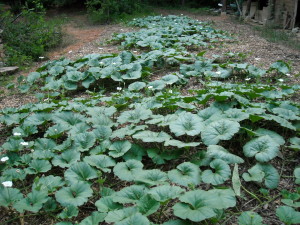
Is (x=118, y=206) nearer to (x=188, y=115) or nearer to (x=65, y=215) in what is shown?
(x=65, y=215)

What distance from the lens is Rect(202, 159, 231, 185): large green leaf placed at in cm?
214

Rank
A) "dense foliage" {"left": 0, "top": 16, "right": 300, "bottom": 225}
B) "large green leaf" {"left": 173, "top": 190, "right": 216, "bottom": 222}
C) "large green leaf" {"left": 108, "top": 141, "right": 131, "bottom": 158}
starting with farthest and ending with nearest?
"large green leaf" {"left": 108, "top": 141, "right": 131, "bottom": 158}, "dense foliage" {"left": 0, "top": 16, "right": 300, "bottom": 225}, "large green leaf" {"left": 173, "top": 190, "right": 216, "bottom": 222}

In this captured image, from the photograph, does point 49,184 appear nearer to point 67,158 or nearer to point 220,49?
point 67,158

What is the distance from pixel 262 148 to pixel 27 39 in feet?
23.2

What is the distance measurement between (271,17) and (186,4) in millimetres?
8417

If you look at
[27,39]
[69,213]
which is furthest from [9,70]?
[69,213]

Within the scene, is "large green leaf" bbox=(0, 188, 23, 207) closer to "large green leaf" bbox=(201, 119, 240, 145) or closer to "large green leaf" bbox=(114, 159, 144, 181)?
"large green leaf" bbox=(114, 159, 144, 181)

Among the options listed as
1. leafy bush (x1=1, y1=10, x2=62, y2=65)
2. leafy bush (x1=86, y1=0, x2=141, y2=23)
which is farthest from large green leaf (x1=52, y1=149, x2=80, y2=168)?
leafy bush (x1=86, y1=0, x2=141, y2=23)

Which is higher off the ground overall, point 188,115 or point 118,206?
point 188,115

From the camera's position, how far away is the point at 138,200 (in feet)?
6.45

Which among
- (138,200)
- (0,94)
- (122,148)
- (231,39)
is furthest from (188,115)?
(231,39)

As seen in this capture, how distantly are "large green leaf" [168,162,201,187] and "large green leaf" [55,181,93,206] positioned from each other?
2.04 ft

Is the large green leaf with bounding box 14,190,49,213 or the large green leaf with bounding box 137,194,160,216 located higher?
the large green leaf with bounding box 137,194,160,216

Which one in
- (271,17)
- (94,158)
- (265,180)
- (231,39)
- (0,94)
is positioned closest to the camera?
(265,180)
